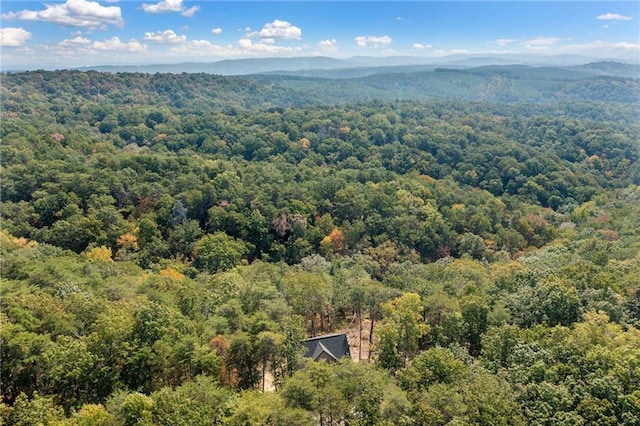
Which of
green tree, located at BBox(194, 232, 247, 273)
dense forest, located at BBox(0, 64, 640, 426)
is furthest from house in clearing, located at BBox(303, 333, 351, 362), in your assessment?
green tree, located at BBox(194, 232, 247, 273)

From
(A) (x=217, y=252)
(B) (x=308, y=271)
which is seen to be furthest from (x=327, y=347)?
(A) (x=217, y=252)

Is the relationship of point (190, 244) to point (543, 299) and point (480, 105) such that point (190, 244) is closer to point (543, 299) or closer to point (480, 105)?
point (543, 299)

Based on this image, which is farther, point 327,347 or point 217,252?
point 217,252

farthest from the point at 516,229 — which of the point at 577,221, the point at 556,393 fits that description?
the point at 556,393

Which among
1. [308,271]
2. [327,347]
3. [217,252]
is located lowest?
[308,271]

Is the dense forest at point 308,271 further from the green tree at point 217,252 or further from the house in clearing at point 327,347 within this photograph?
the house in clearing at point 327,347

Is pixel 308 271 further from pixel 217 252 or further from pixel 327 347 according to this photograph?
pixel 327 347

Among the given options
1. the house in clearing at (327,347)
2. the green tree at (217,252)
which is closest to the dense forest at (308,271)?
the green tree at (217,252)
